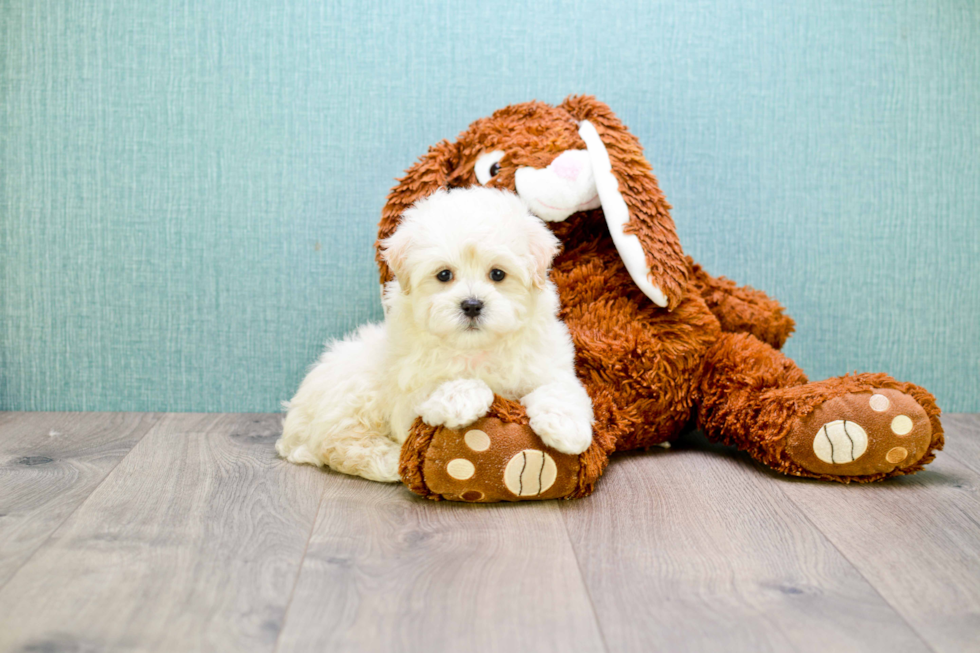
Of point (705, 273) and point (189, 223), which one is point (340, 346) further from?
point (705, 273)

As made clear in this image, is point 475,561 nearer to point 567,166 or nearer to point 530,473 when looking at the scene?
point 530,473

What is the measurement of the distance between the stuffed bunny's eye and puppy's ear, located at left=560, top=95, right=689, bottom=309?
0.20 m

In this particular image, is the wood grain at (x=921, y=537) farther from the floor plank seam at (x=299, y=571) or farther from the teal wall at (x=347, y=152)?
the floor plank seam at (x=299, y=571)

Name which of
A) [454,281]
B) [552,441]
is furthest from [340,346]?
[552,441]

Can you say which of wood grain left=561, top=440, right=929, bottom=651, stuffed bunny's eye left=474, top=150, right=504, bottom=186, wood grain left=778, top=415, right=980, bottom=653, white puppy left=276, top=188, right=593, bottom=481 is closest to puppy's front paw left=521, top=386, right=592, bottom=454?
white puppy left=276, top=188, right=593, bottom=481

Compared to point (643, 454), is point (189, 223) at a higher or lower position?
higher

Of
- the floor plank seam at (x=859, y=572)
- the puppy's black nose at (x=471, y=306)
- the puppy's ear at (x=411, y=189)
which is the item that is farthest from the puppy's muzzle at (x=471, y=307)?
the floor plank seam at (x=859, y=572)

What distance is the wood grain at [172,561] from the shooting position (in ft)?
3.31

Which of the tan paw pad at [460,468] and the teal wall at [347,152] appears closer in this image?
the tan paw pad at [460,468]

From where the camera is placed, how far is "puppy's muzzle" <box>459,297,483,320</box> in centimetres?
138

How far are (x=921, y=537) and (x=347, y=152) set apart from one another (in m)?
1.53

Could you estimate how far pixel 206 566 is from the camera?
3.92ft

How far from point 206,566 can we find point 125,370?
1.08 meters

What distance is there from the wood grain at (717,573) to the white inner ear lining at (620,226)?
15.7 inches
